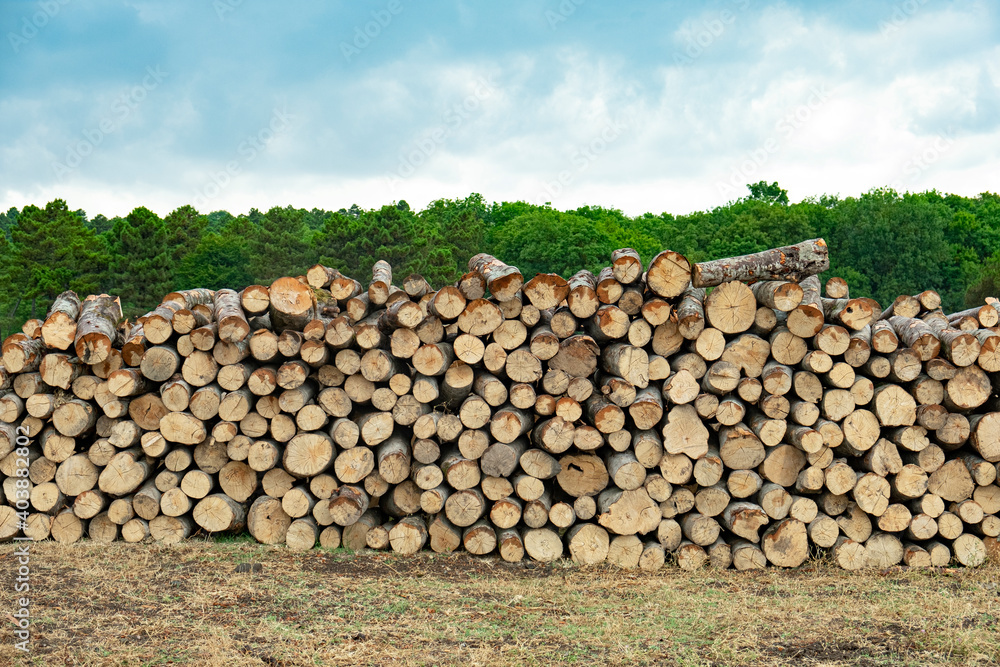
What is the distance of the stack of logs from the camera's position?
6180mm

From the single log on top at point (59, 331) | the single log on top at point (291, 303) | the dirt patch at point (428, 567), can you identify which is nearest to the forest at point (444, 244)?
the single log on top at point (59, 331)

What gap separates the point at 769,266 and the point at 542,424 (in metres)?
2.21

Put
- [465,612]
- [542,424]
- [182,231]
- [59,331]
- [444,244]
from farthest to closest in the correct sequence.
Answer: [444,244] < [182,231] < [59,331] < [542,424] < [465,612]

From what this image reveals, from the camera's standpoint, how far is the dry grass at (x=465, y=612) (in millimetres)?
4344

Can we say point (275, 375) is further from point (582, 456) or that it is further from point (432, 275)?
point (432, 275)

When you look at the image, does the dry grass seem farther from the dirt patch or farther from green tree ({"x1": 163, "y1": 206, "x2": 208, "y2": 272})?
green tree ({"x1": 163, "y1": 206, "x2": 208, "y2": 272})

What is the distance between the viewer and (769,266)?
6457 mm

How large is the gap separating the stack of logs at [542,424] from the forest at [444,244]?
26500 millimetres

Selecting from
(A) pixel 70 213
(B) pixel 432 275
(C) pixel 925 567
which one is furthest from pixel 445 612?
(A) pixel 70 213

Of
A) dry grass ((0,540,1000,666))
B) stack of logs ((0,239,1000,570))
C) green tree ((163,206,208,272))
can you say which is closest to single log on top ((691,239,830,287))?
stack of logs ((0,239,1000,570))

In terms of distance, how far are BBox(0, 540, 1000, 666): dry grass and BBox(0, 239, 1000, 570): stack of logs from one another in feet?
0.96

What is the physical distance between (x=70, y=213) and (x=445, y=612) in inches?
1432

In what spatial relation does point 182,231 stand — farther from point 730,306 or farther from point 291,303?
point 730,306

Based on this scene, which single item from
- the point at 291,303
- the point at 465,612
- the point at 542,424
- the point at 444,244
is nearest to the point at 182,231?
the point at 444,244
